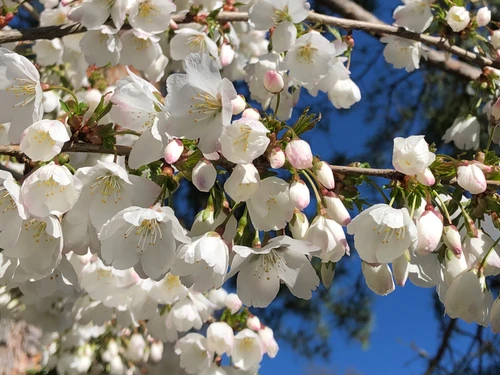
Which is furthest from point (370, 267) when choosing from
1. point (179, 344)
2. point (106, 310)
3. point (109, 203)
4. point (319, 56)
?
point (106, 310)

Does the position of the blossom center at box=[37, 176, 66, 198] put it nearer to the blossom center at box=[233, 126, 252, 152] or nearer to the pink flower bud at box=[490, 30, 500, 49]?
the blossom center at box=[233, 126, 252, 152]

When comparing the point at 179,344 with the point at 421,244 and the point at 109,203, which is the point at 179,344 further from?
the point at 421,244

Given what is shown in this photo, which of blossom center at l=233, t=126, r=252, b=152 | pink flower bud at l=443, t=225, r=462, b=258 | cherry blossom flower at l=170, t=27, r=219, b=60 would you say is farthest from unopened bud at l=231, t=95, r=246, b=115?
cherry blossom flower at l=170, t=27, r=219, b=60

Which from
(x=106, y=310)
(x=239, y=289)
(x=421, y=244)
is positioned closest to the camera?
(x=421, y=244)

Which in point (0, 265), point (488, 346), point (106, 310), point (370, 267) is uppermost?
point (370, 267)

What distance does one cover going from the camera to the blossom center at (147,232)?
932 mm

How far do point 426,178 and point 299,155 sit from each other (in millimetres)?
224

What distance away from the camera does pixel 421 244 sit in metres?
0.88

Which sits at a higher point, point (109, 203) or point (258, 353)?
point (109, 203)

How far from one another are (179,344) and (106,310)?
0.31 m

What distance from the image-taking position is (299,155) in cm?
89

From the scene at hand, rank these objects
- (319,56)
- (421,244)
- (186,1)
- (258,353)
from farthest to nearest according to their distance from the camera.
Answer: (186,1) → (258,353) → (319,56) → (421,244)

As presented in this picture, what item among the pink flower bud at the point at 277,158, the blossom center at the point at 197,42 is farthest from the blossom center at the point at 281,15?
the pink flower bud at the point at 277,158

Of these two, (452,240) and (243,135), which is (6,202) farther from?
(452,240)
